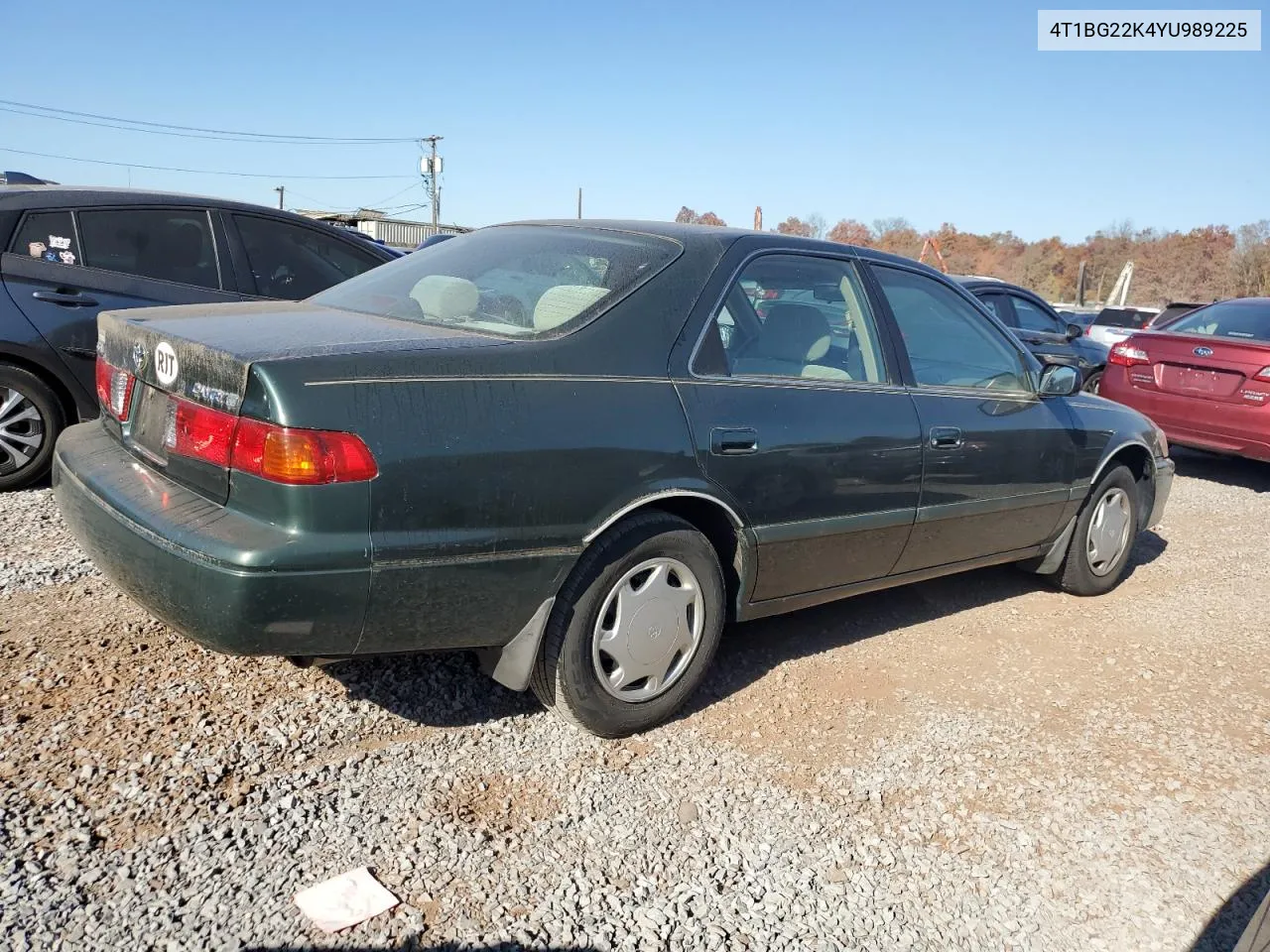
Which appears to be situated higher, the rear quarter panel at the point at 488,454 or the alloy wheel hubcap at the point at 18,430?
the rear quarter panel at the point at 488,454

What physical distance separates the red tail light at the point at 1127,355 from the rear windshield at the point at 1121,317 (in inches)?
561

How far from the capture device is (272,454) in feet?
7.91

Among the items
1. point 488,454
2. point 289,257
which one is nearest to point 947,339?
point 488,454

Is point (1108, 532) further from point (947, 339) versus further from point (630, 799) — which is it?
point (630, 799)

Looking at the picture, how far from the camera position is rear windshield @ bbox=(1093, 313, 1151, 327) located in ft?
70.4

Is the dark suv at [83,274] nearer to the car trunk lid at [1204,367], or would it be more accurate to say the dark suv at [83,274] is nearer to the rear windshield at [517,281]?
the rear windshield at [517,281]

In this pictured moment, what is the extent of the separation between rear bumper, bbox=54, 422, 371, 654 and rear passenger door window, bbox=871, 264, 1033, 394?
2.40 m

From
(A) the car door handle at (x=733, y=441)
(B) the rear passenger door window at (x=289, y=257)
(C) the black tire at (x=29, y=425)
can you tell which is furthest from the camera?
(B) the rear passenger door window at (x=289, y=257)

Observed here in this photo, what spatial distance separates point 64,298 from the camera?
510 cm

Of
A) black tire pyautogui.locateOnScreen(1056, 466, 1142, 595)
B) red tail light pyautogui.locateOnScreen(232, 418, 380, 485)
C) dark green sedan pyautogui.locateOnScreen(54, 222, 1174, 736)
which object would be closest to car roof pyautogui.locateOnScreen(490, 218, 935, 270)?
dark green sedan pyautogui.locateOnScreen(54, 222, 1174, 736)

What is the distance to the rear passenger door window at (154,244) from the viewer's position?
17.3 feet

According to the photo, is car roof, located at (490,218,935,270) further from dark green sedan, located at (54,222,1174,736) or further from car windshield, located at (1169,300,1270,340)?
car windshield, located at (1169,300,1270,340)

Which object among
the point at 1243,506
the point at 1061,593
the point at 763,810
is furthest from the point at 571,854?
the point at 1243,506

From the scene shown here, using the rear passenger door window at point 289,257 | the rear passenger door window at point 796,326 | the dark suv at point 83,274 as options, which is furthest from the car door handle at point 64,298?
the rear passenger door window at point 796,326
